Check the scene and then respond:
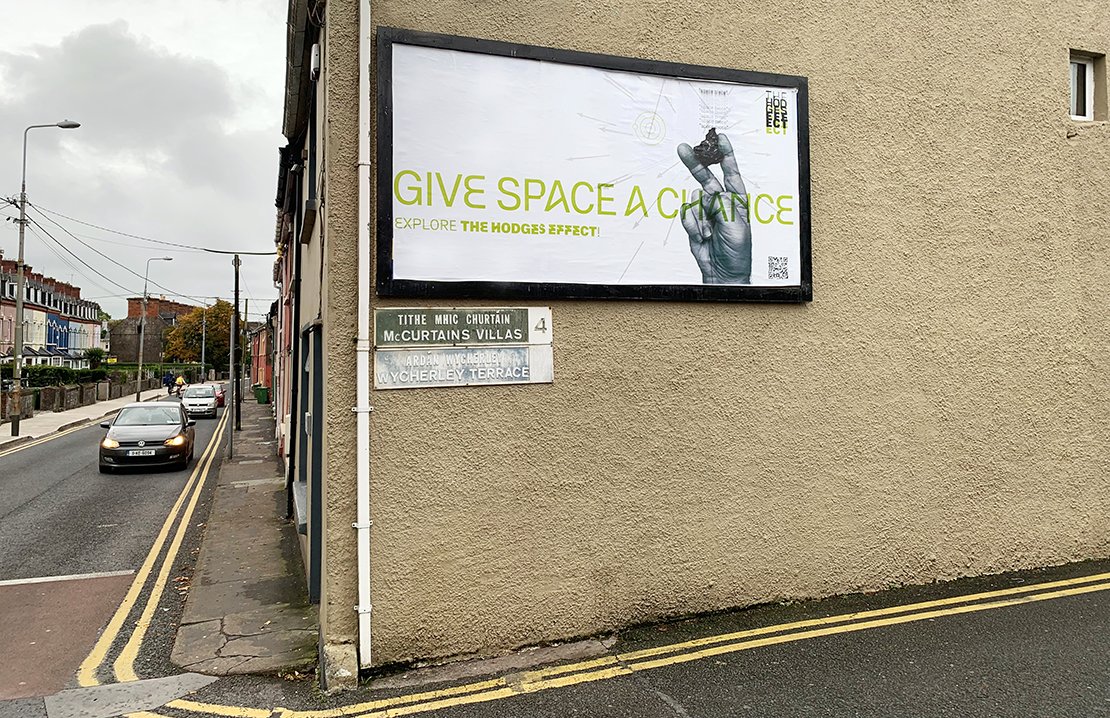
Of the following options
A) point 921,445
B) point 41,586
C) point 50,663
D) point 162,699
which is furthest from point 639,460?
point 41,586

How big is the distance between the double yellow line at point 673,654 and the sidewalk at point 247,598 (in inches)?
30.5

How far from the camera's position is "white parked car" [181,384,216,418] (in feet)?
105

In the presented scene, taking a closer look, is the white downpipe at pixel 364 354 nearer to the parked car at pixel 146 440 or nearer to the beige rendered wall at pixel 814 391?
the beige rendered wall at pixel 814 391

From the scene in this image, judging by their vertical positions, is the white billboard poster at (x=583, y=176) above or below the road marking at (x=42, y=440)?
above

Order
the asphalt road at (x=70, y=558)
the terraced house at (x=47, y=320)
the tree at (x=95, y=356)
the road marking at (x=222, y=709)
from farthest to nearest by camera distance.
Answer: the tree at (x=95, y=356) → the terraced house at (x=47, y=320) → the asphalt road at (x=70, y=558) → the road marking at (x=222, y=709)

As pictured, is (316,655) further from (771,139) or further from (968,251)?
(968,251)

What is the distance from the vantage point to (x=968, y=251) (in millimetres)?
6473

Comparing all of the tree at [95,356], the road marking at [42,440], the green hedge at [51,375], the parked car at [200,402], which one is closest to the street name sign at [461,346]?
the road marking at [42,440]

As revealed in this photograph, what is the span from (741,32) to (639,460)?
12.0ft

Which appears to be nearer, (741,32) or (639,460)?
(639,460)

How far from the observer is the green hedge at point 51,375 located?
122 ft

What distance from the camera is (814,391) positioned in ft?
19.5

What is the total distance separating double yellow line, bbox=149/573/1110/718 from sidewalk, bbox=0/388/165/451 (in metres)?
21.0

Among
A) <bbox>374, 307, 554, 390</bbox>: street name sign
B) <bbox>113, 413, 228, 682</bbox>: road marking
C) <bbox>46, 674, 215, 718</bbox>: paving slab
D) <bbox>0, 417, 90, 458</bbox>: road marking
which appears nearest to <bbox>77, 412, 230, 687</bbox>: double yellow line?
<bbox>113, 413, 228, 682</bbox>: road marking
